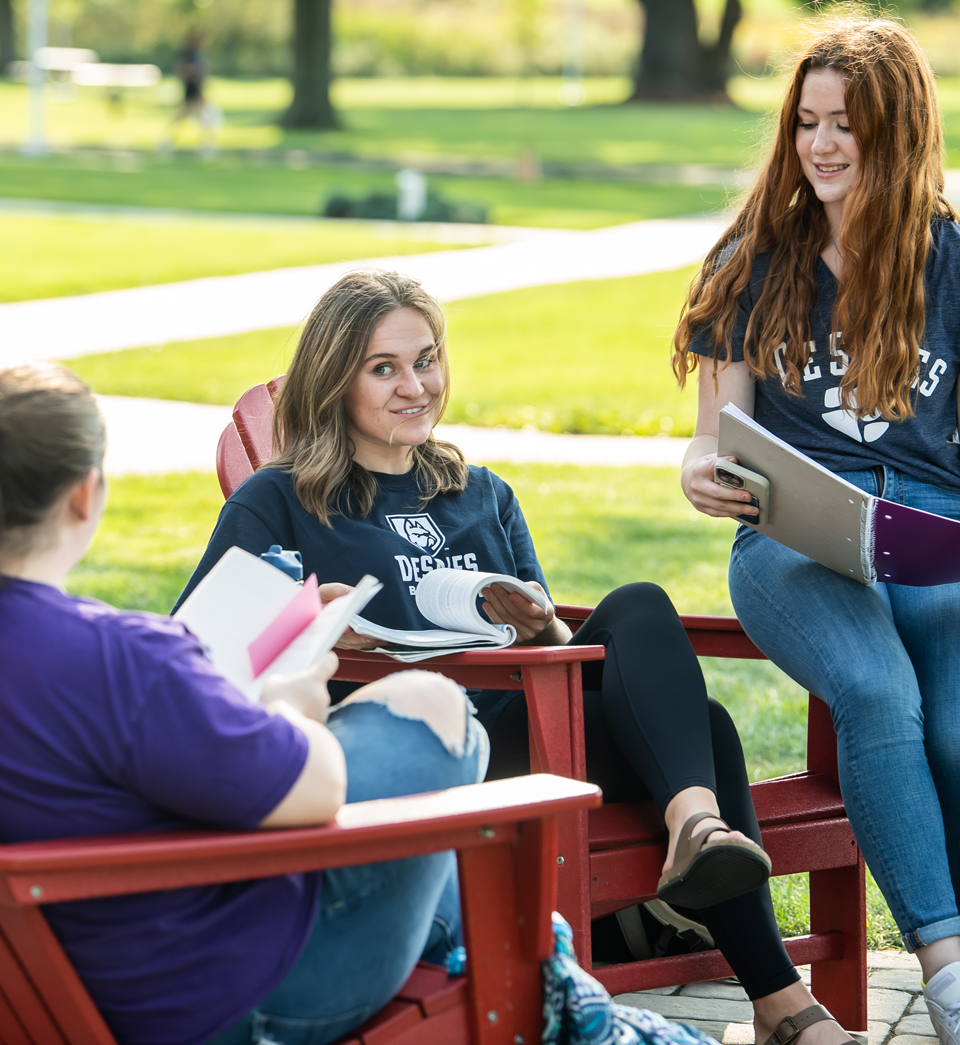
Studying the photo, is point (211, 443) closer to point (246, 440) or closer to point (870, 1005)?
point (246, 440)

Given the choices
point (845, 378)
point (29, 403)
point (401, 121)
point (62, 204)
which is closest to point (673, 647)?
point (845, 378)

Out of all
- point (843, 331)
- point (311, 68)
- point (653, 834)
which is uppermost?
point (311, 68)

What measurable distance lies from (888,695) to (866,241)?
1007 mm

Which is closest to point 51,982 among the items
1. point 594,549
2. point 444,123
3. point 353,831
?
point 353,831

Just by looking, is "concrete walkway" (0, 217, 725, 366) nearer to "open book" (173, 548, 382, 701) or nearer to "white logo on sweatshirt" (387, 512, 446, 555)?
"white logo on sweatshirt" (387, 512, 446, 555)

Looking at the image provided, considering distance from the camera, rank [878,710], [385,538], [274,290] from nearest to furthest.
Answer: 1. [878,710]
2. [385,538]
3. [274,290]

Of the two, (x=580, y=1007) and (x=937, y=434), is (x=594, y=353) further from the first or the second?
(x=580, y=1007)

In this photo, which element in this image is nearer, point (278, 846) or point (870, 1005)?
point (278, 846)

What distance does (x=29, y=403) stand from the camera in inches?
65.2

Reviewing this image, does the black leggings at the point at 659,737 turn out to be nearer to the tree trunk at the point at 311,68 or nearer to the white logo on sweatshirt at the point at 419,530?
the white logo on sweatshirt at the point at 419,530

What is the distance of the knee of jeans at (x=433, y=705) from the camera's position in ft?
6.36

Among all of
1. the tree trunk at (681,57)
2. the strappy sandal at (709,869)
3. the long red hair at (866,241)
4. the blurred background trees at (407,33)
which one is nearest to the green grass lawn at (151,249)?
the long red hair at (866,241)

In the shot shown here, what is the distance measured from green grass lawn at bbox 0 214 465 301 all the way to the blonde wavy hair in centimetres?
1044

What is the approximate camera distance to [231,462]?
3.31 metres
